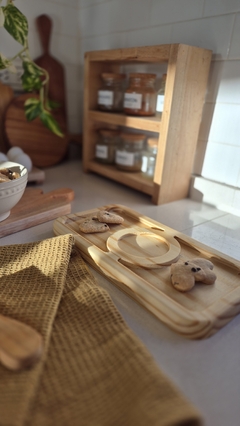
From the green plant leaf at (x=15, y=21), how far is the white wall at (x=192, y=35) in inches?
8.1

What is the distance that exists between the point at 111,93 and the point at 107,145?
0.16 m

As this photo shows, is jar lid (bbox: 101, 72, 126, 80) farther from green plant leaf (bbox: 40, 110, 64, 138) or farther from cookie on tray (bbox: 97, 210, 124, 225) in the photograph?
cookie on tray (bbox: 97, 210, 124, 225)

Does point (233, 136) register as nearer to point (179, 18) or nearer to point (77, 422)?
point (179, 18)

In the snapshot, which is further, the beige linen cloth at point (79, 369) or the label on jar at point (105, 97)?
the label on jar at point (105, 97)

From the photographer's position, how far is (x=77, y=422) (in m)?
0.25

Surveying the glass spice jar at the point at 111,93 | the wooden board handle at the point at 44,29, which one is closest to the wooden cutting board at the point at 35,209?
the glass spice jar at the point at 111,93

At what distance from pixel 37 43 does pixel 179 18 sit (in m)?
0.51

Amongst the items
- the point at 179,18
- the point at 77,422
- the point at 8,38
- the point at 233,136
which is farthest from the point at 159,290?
the point at 8,38

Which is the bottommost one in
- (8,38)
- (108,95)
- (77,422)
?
(77,422)

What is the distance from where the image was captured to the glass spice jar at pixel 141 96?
821 mm

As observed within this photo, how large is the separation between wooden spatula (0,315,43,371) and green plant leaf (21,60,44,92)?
2.50ft

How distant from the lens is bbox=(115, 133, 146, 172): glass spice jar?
891mm

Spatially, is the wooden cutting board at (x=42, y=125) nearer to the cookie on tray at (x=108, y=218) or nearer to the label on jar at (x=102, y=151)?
the label on jar at (x=102, y=151)

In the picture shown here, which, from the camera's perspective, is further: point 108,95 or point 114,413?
point 108,95
